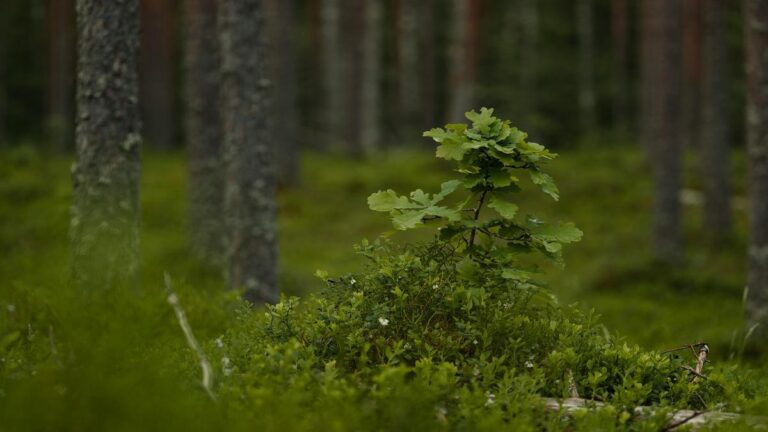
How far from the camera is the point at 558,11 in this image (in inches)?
1417

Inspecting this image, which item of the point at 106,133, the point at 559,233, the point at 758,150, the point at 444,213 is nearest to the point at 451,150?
the point at 444,213

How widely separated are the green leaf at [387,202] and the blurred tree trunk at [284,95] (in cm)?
1617

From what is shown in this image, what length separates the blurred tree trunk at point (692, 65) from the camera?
22.0 m

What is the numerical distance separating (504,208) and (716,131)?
14.3m

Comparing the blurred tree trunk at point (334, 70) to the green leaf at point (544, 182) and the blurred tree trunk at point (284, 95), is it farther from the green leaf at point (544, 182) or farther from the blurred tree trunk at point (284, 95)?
the green leaf at point (544, 182)

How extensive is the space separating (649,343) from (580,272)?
5.39 m

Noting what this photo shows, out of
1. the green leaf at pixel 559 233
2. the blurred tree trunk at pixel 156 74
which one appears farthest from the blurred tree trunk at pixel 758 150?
the blurred tree trunk at pixel 156 74

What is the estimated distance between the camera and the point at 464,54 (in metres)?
22.6

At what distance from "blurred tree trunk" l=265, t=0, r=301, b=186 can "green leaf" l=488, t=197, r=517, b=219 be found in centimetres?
1644

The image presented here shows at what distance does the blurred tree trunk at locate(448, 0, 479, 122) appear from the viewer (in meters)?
22.5

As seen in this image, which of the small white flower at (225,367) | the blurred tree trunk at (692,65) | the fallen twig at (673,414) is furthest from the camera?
the blurred tree trunk at (692,65)

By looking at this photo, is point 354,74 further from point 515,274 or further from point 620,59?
point 515,274

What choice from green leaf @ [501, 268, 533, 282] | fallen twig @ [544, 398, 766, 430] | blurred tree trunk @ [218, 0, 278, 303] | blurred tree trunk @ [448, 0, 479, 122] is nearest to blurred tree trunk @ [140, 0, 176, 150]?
blurred tree trunk @ [448, 0, 479, 122]

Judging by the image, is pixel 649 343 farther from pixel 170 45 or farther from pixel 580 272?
pixel 170 45
